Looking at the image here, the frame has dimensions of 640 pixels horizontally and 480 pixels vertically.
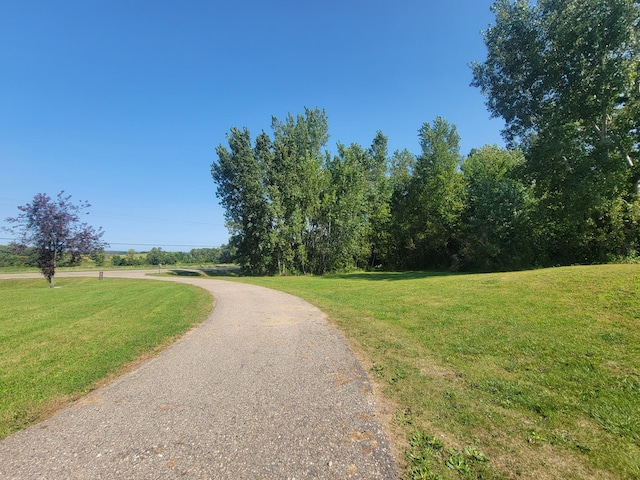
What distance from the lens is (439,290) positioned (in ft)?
34.6

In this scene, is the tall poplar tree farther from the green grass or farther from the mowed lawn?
the green grass

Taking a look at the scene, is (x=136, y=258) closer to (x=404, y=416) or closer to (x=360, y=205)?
(x=360, y=205)

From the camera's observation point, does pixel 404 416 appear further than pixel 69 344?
No

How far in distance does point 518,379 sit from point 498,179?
78.4ft

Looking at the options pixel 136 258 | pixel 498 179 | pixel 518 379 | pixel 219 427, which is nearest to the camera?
pixel 219 427

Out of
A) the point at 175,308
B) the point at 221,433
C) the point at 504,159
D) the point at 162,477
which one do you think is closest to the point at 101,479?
the point at 162,477

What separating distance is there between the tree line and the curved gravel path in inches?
670

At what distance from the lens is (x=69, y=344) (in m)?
5.86

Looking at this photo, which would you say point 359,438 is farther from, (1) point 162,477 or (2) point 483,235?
(2) point 483,235

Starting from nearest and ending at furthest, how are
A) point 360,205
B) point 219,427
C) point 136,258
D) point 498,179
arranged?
point 219,427
point 498,179
point 360,205
point 136,258

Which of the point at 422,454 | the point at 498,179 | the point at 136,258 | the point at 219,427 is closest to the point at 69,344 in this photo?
the point at 219,427

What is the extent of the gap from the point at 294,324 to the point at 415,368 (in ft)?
12.1

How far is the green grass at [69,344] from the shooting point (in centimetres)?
369

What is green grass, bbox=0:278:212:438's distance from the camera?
3693mm
